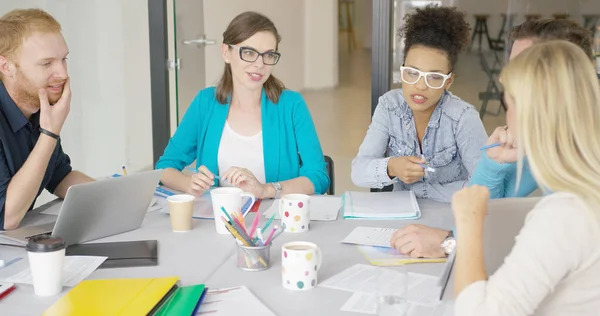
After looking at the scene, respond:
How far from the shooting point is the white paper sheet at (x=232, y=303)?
4.34 feet

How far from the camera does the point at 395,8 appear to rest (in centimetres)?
350

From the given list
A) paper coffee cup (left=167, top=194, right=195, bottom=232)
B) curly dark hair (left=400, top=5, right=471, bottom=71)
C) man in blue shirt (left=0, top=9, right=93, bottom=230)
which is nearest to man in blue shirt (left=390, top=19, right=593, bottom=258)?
curly dark hair (left=400, top=5, right=471, bottom=71)

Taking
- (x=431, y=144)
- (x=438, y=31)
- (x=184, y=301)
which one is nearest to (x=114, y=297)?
(x=184, y=301)

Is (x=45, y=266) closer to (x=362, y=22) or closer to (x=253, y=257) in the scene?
(x=253, y=257)

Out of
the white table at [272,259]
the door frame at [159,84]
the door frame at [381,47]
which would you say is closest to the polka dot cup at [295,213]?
the white table at [272,259]

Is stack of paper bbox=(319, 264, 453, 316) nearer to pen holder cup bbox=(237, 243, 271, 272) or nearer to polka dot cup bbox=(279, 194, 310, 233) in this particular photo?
pen holder cup bbox=(237, 243, 271, 272)

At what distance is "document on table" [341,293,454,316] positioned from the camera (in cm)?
132

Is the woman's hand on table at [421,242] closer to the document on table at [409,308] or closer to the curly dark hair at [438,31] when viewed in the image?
the document on table at [409,308]

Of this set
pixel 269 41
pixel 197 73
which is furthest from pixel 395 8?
pixel 197 73

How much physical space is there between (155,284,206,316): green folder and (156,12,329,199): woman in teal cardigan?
1175 millimetres

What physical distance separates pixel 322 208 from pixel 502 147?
595 millimetres

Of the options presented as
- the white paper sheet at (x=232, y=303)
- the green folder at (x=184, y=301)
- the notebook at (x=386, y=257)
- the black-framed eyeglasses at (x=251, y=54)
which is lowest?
the notebook at (x=386, y=257)

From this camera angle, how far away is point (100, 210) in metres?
1.81

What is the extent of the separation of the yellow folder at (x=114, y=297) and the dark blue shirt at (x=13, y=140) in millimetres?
693
